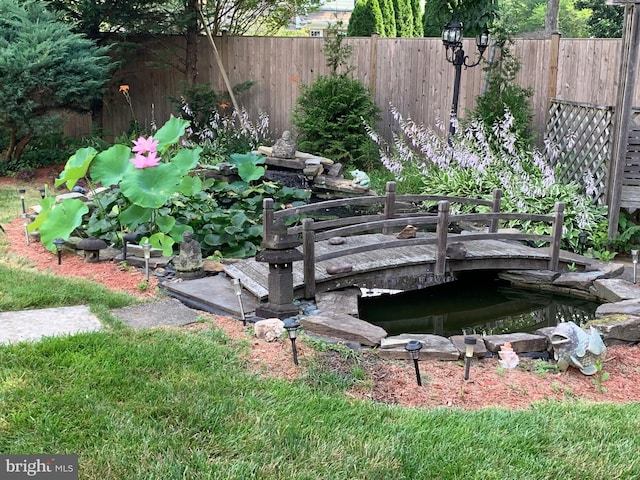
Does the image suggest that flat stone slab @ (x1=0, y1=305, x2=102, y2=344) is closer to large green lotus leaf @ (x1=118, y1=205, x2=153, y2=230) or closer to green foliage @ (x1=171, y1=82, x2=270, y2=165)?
large green lotus leaf @ (x1=118, y1=205, x2=153, y2=230)

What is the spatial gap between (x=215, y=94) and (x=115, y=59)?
194 centimetres

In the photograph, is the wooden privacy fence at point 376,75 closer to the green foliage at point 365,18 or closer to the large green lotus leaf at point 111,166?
the green foliage at point 365,18

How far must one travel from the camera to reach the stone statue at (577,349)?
400 cm

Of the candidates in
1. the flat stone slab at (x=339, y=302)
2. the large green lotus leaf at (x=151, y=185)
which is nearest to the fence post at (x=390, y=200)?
the flat stone slab at (x=339, y=302)

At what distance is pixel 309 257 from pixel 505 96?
518cm

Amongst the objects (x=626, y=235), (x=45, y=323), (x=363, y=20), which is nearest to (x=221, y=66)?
(x=363, y=20)

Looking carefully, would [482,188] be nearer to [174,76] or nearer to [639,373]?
[639,373]

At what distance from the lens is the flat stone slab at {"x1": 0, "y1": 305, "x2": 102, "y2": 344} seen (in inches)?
152

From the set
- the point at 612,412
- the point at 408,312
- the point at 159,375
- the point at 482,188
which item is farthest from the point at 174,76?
the point at 612,412

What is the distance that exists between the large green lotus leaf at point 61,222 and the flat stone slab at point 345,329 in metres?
2.41

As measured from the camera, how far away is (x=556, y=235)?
20.5 feet

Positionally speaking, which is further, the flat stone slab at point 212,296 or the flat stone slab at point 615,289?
the flat stone slab at point 615,289

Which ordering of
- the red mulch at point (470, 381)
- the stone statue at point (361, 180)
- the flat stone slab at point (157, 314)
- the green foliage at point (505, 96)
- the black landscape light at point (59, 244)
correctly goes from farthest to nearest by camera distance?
1. the stone statue at point (361, 180)
2. the green foliage at point (505, 96)
3. the black landscape light at point (59, 244)
4. the flat stone slab at point (157, 314)
5. the red mulch at point (470, 381)

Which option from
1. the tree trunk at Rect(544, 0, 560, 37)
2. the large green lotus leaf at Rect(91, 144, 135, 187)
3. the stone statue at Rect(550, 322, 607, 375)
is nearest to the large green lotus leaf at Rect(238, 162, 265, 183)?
the large green lotus leaf at Rect(91, 144, 135, 187)
